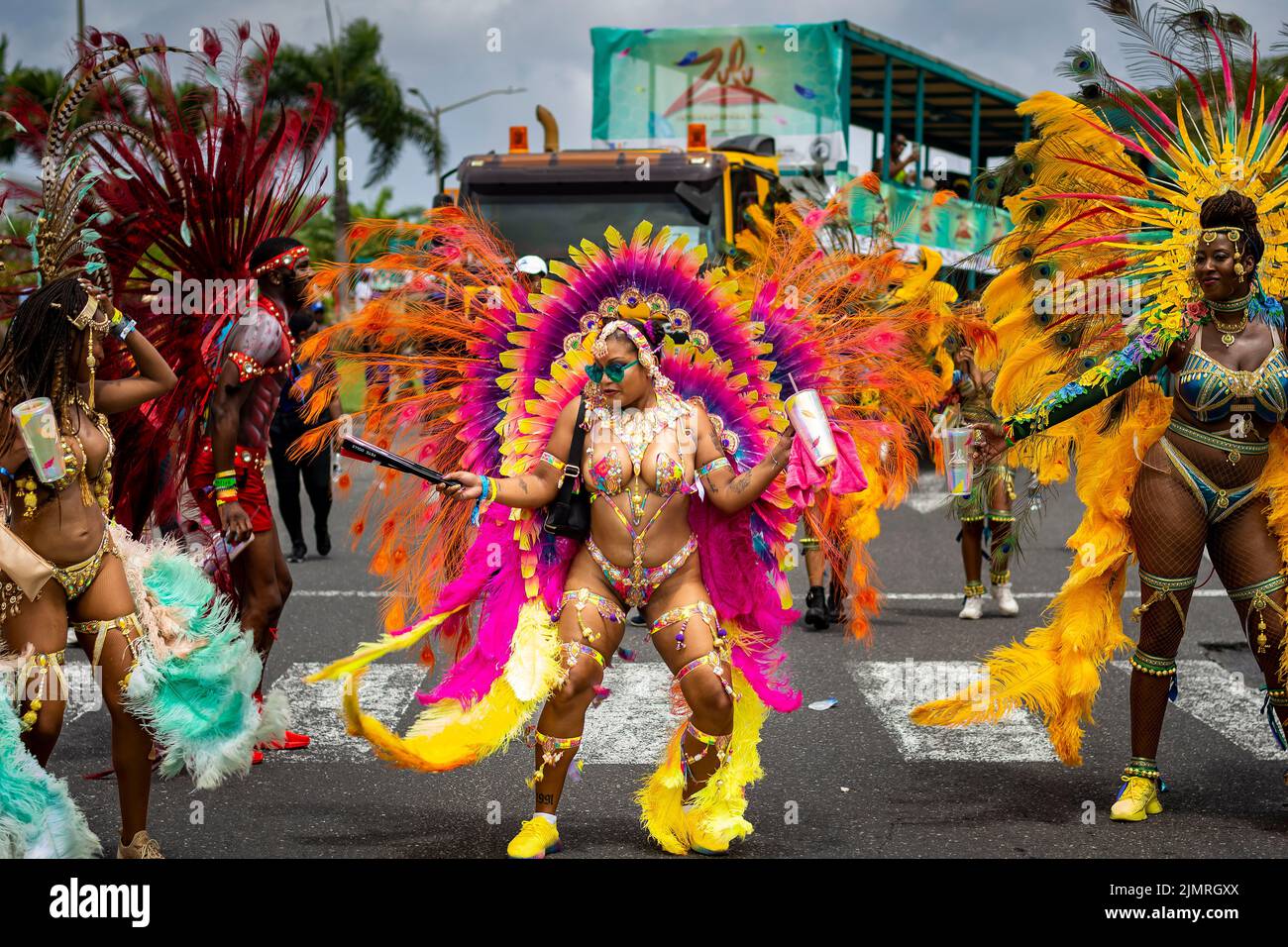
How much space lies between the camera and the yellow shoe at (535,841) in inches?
191

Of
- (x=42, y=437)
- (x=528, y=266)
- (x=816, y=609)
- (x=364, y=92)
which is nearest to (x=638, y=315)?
(x=528, y=266)

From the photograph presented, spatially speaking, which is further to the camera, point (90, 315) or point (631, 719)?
point (631, 719)

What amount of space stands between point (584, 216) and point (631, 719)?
6.65 m

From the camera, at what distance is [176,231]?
6.30 metres

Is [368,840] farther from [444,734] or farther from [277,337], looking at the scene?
[277,337]

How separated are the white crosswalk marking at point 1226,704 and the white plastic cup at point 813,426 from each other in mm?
2862

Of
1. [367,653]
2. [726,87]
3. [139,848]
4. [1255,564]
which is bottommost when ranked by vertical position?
[139,848]

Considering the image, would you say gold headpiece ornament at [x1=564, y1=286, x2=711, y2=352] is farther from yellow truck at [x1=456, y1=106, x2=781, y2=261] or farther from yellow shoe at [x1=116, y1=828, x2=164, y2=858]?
yellow truck at [x1=456, y1=106, x2=781, y2=261]

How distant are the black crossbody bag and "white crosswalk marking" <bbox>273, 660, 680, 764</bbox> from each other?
1.54 metres

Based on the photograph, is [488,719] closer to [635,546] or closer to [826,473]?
[635,546]

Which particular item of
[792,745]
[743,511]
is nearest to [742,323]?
[743,511]

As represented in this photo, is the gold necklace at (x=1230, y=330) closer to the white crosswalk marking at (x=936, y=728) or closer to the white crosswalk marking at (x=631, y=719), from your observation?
the white crosswalk marking at (x=936, y=728)

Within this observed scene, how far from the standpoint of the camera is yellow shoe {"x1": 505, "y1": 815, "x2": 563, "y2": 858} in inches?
191

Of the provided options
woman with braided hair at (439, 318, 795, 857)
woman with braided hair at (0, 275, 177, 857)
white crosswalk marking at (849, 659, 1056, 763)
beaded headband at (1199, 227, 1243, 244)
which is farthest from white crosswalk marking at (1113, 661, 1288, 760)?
woman with braided hair at (0, 275, 177, 857)
